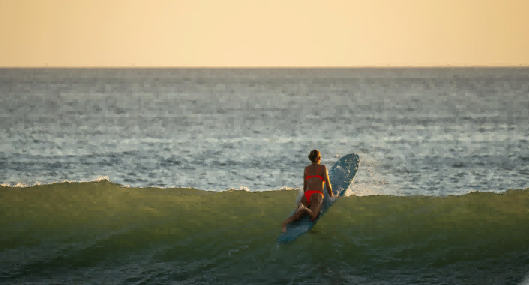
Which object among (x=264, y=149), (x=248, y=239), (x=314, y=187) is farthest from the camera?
(x=264, y=149)

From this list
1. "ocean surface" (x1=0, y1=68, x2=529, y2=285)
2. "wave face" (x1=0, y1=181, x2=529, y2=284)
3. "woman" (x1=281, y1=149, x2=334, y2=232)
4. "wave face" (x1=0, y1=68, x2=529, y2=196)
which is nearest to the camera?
"wave face" (x1=0, y1=181, x2=529, y2=284)

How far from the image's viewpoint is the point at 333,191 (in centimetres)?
1201

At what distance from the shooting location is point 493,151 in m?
23.4

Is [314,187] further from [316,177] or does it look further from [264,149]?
[264,149]

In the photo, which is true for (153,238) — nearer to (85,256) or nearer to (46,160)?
(85,256)

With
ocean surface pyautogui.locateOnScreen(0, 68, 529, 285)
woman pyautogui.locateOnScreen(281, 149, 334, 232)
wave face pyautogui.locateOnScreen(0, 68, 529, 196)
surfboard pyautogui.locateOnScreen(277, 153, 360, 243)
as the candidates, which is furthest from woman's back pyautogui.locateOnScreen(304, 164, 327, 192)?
wave face pyautogui.locateOnScreen(0, 68, 529, 196)

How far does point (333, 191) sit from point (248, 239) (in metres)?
3.36

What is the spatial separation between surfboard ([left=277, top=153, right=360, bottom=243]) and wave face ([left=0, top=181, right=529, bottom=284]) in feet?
0.97

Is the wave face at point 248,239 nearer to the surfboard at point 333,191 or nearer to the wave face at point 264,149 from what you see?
the surfboard at point 333,191

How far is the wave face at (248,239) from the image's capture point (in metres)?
7.92

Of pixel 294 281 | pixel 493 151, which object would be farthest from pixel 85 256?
pixel 493 151

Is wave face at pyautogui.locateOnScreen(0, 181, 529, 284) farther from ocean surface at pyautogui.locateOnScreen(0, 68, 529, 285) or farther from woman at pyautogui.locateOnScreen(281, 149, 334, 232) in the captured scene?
woman at pyautogui.locateOnScreen(281, 149, 334, 232)

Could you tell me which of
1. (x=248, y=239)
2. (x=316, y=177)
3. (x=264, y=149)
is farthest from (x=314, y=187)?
(x=264, y=149)

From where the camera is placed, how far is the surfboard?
9133 mm
